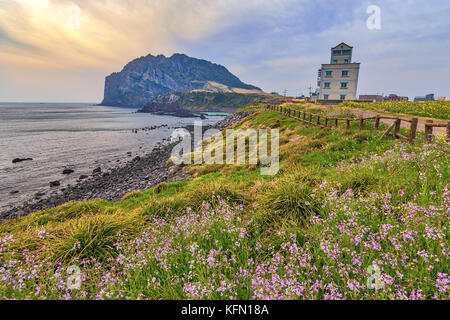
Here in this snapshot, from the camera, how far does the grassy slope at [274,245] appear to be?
3150mm

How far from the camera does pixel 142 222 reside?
6.71 meters

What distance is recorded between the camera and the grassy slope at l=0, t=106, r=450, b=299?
124 inches

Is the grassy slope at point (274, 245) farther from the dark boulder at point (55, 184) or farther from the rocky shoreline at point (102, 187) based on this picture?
the dark boulder at point (55, 184)

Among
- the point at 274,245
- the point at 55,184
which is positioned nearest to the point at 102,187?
the point at 55,184

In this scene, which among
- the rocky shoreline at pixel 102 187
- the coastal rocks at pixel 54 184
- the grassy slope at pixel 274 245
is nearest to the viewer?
the grassy slope at pixel 274 245

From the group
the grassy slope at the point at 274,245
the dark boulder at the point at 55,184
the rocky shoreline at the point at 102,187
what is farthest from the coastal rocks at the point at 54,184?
the grassy slope at the point at 274,245

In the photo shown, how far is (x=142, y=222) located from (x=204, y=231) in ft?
9.37

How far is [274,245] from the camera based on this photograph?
15.4ft

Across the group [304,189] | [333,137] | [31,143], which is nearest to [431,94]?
[333,137]

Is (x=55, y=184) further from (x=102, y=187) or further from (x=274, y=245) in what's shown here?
(x=274, y=245)

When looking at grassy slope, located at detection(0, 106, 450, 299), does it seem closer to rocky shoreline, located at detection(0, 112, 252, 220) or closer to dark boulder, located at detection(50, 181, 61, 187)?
rocky shoreline, located at detection(0, 112, 252, 220)

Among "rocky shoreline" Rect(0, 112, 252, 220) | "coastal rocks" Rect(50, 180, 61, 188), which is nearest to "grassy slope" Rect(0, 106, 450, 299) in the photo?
"rocky shoreline" Rect(0, 112, 252, 220)

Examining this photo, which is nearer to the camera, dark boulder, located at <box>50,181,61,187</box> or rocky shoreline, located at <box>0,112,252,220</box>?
rocky shoreline, located at <box>0,112,252,220</box>
